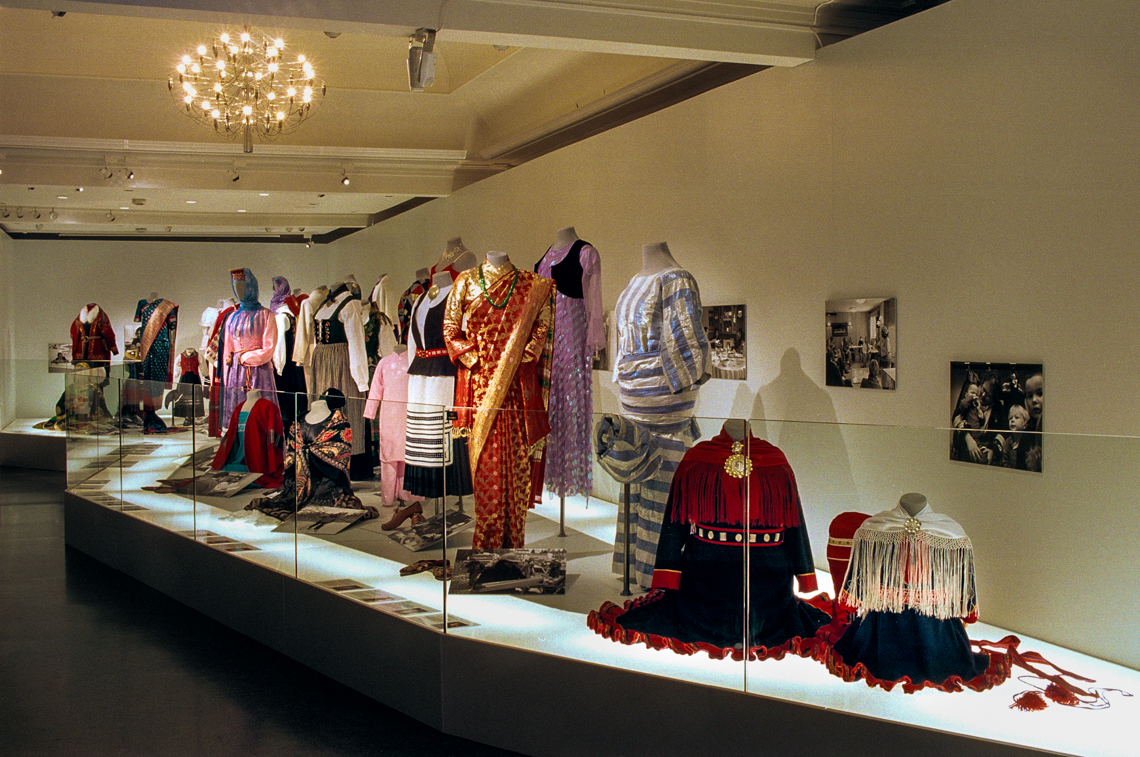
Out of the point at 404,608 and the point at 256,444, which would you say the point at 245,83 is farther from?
the point at 404,608

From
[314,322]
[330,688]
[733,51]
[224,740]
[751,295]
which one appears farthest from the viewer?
[314,322]

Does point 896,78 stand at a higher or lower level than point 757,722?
higher

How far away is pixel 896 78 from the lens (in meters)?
4.41

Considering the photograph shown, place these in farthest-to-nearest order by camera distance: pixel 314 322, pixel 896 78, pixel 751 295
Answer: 1. pixel 314 322
2. pixel 751 295
3. pixel 896 78

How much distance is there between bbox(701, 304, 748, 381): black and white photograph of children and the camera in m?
5.51

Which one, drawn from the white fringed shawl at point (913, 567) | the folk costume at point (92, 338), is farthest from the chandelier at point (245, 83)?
the folk costume at point (92, 338)

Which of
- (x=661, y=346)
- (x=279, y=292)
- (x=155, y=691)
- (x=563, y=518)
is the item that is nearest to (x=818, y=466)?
(x=563, y=518)

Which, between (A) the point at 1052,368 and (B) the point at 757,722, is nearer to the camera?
(B) the point at 757,722

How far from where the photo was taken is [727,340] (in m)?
5.63

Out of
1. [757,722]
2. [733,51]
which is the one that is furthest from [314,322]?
[757,722]

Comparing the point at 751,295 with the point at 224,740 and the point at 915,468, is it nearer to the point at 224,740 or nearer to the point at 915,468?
the point at 915,468

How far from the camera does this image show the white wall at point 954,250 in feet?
8.32

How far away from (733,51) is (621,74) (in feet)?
8.44

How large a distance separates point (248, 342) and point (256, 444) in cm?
270
